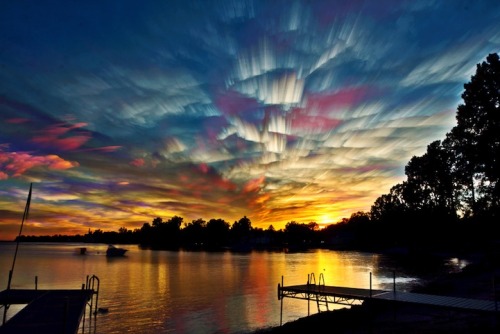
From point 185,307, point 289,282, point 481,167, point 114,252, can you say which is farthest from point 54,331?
point 114,252

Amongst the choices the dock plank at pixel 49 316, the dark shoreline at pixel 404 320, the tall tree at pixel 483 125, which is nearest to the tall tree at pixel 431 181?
the tall tree at pixel 483 125

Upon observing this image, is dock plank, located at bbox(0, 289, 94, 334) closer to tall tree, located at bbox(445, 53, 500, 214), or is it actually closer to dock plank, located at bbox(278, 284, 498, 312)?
dock plank, located at bbox(278, 284, 498, 312)

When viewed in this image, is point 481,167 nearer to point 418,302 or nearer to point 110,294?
point 418,302

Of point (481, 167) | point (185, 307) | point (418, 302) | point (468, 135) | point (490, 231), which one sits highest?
point (468, 135)

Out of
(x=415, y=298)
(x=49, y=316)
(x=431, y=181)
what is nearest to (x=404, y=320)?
(x=415, y=298)

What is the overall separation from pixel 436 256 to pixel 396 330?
128 metres

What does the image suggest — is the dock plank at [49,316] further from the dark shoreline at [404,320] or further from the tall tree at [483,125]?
the tall tree at [483,125]

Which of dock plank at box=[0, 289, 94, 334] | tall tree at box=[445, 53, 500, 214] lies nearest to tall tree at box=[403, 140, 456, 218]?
tall tree at box=[445, 53, 500, 214]

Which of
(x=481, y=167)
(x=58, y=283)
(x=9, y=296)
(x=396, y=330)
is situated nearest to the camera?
(x=396, y=330)

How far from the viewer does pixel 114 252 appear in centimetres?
16388

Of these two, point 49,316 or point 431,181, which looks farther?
point 431,181

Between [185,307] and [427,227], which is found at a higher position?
[427,227]

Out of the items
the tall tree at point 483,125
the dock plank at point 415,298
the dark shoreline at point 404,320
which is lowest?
the dark shoreline at point 404,320

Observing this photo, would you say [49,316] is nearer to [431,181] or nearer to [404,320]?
[404,320]
